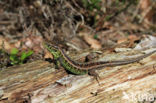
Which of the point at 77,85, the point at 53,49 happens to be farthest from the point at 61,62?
the point at 77,85

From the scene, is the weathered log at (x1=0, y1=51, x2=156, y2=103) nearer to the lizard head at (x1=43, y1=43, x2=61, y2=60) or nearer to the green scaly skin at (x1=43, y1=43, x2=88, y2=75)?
the green scaly skin at (x1=43, y1=43, x2=88, y2=75)

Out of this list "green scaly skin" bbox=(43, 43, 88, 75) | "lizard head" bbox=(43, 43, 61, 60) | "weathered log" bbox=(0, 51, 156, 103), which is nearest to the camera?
"weathered log" bbox=(0, 51, 156, 103)

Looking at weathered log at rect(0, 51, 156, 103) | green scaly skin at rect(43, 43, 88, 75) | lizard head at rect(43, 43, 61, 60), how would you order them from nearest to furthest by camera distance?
weathered log at rect(0, 51, 156, 103) < green scaly skin at rect(43, 43, 88, 75) < lizard head at rect(43, 43, 61, 60)

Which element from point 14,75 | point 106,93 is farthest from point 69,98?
point 14,75

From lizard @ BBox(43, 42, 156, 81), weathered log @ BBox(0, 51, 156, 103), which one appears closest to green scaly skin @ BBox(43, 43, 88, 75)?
lizard @ BBox(43, 42, 156, 81)

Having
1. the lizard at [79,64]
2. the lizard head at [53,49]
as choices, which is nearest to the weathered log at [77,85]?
the lizard at [79,64]

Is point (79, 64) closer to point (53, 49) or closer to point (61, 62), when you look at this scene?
point (61, 62)

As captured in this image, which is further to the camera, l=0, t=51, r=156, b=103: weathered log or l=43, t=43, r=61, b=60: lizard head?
l=43, t=43, r=61, b=60: lizard head

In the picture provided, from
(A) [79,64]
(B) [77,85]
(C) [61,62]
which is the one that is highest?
(C) [61,62]

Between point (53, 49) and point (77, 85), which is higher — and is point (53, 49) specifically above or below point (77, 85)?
above
